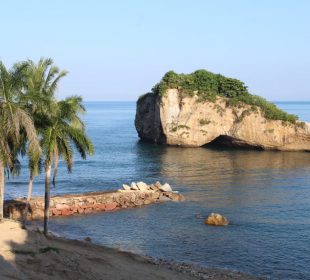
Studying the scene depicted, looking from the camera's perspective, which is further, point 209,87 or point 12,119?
point 209,87

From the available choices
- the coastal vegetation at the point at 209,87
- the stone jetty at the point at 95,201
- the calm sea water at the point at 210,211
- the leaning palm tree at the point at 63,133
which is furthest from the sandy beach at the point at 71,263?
the coastal vegetation at the point at 209,87

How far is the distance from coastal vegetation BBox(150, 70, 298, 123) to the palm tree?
231ft

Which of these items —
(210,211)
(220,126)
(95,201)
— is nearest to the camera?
(210,211)

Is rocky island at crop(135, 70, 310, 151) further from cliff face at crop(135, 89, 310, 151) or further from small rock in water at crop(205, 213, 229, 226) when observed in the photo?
small rock in water at crop(205, 213, 229, 226)

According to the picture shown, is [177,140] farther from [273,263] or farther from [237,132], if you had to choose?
[273,263]

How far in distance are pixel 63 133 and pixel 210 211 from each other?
20948 millimetres

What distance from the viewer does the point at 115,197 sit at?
48.5 meters

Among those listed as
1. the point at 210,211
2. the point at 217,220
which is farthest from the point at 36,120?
the point at 210,211

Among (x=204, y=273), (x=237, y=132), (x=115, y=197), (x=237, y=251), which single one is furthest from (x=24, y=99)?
(x=237, y=132)

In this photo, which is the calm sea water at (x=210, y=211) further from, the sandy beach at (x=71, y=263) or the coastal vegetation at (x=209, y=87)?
the coastal vegetation at (x=209, y=87)

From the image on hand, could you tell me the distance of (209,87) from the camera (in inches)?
3834

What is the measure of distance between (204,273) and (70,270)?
9837 millimetres

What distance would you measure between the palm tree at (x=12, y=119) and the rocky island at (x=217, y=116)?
7012cm

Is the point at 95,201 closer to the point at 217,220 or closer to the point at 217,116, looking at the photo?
the point at 217,220
